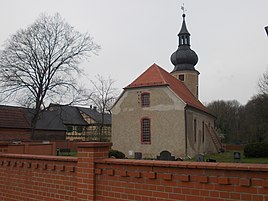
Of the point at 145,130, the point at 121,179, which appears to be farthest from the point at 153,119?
the point at 121,179

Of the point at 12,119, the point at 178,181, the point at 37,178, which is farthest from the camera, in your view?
the point at 12,119

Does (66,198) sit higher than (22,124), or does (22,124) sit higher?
(22,124)

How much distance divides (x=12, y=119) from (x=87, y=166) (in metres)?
25.8

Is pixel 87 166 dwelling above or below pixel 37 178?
above

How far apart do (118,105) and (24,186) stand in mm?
24384

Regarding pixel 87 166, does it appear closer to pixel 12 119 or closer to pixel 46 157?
pixel 46 157

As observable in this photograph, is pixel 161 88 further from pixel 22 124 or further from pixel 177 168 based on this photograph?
pixel 177 168

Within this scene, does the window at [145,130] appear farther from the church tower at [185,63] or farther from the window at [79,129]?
the window at [79,129]

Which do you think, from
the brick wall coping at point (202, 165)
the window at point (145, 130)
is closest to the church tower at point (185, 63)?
the window at point (145, 130)

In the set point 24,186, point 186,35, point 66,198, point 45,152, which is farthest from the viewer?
point 186,35

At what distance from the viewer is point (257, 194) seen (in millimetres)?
3982

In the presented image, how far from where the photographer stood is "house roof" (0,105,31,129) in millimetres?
28380

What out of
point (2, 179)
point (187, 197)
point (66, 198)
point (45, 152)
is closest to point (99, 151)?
point (66, 198)

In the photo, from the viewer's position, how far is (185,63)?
41.4m
